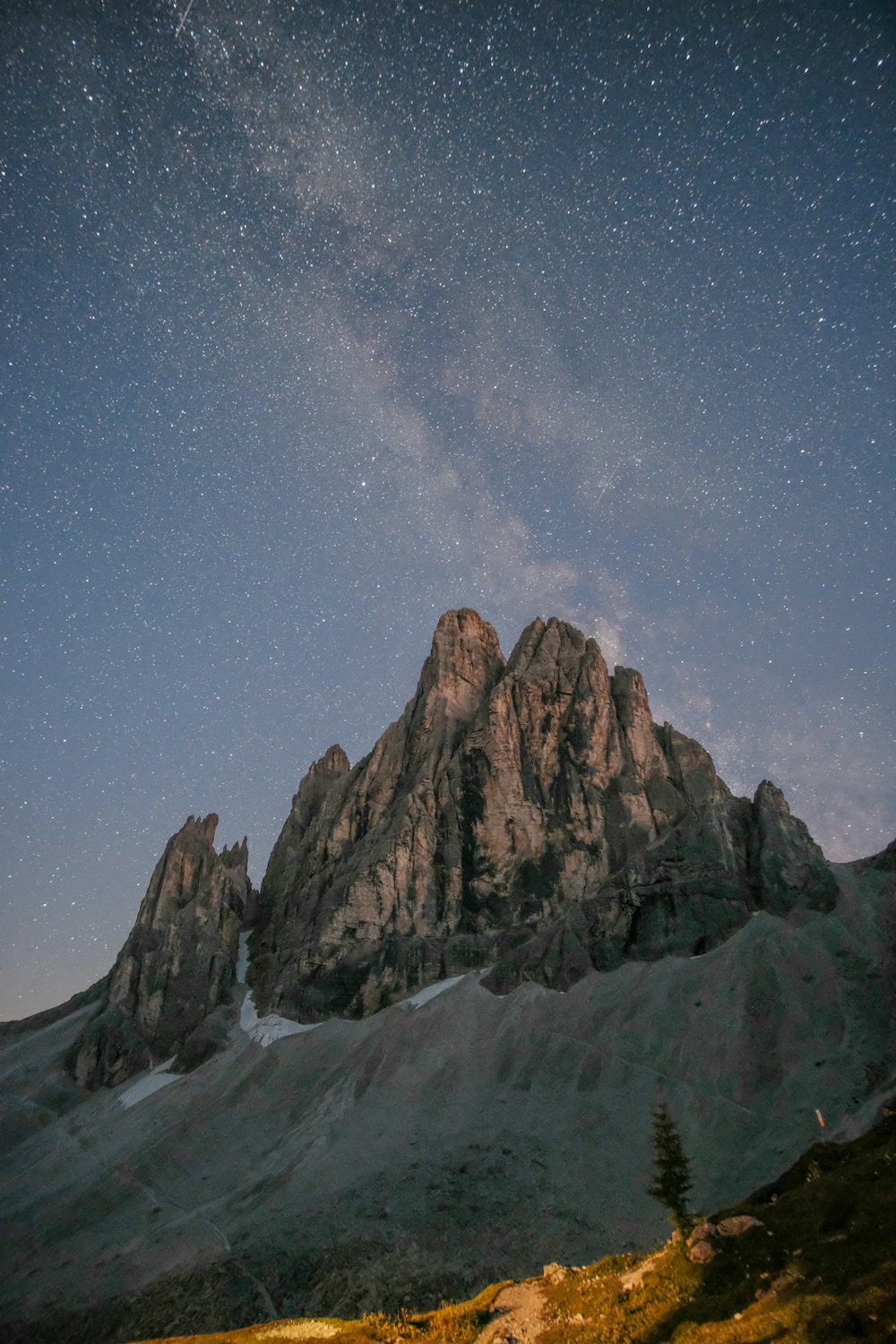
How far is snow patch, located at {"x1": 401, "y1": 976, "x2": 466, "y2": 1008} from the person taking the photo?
7612 centimetres

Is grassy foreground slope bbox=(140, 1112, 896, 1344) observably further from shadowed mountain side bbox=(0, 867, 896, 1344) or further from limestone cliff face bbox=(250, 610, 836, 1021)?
limestone cliff face bbox=(250, 610, 836, 1021)

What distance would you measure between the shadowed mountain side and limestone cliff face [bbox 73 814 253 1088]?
10.6 m

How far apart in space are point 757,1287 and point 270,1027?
3123 inches

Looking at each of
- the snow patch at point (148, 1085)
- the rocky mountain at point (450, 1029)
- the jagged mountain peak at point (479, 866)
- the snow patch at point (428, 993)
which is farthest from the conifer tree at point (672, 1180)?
the snow patch at point (148, 1085)

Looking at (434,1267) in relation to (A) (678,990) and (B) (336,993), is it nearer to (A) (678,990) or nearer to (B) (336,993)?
(A) (678,990)

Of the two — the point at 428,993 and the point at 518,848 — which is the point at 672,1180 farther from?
the point at 518,848

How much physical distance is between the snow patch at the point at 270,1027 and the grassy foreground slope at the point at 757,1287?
198ft

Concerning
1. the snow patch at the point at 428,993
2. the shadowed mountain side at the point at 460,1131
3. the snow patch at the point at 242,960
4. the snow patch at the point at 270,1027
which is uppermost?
the snow patch at the point at 242,960

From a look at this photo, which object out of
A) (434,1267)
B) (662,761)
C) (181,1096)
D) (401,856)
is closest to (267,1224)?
(434,1267)

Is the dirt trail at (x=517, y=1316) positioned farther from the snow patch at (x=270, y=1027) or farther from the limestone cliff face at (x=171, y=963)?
the limestone cliff face at (x=171, y=963)

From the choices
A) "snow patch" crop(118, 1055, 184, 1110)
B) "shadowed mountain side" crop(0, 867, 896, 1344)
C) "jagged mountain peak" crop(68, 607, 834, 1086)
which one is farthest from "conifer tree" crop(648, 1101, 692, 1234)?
"snow patch" crop(118, 1055, 184, 1110)

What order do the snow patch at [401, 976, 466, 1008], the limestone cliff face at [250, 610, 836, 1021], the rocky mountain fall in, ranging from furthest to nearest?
the limestone cliff face at [250, 610, 836, 1021], the snow patch at [401, 976, 466, 1008], the rocky mountain

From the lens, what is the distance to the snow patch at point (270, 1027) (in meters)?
79.2

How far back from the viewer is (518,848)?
93.3 meters
